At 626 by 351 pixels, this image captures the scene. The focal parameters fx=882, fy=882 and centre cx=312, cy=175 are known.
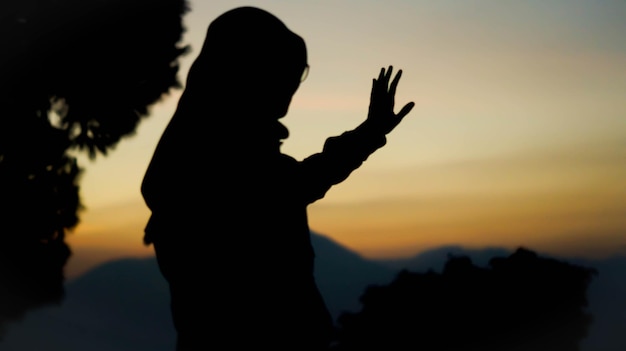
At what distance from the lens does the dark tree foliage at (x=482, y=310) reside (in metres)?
5.18

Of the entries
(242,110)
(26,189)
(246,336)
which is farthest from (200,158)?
(26,189)

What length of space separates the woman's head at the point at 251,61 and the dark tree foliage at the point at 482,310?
2.69 m

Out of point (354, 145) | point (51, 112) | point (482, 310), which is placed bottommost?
point (482, 310)

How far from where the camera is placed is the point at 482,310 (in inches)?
218

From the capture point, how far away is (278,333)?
8.04 feet

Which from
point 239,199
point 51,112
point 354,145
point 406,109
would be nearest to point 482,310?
point 406,109

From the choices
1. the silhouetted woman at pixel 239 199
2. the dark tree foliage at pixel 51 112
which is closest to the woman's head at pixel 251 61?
the silhouetted woman at pixel 239 199

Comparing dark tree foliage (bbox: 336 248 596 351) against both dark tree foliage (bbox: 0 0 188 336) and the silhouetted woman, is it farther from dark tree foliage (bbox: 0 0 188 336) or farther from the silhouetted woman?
dark tree foliage (bbox: 0 0 188 336)

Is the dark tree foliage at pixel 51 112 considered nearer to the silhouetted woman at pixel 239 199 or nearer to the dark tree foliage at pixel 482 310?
the dark tree foliage at pixel 482 310

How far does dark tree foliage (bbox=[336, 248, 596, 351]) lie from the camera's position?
5176 millimetres

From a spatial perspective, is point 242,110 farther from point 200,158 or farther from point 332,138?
point 332,138

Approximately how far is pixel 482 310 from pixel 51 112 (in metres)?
9.90

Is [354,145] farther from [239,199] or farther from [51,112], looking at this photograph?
[51,112]

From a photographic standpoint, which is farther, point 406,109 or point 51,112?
point 51,112
